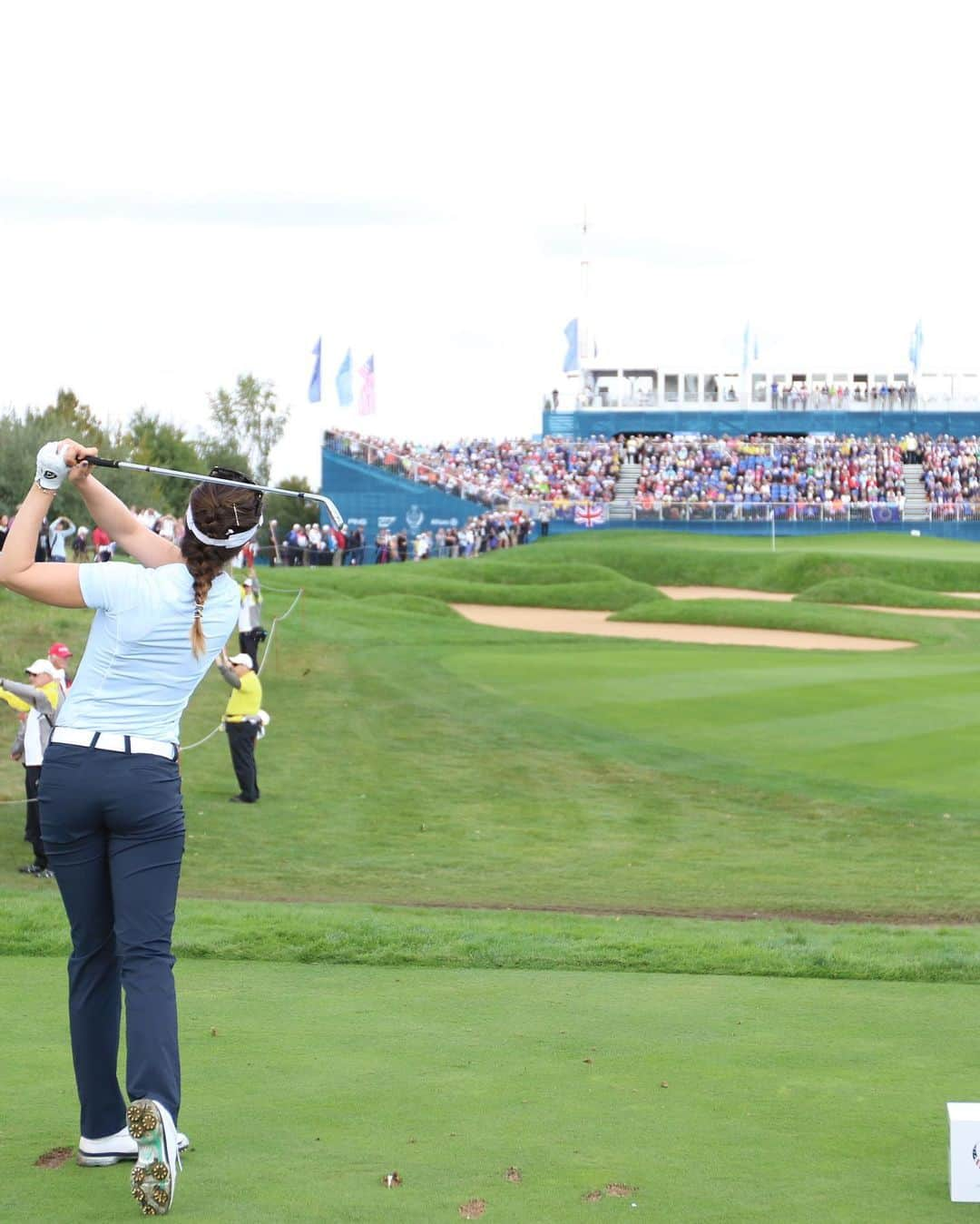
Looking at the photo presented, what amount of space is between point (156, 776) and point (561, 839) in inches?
494

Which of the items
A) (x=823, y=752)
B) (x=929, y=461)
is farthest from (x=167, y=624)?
(x=929, y=461)

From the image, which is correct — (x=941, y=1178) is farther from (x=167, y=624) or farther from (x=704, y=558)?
(x=704, y=558)

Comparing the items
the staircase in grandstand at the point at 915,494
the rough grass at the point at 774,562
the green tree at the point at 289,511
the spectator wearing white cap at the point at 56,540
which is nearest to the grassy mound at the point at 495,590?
the rough grass at the point at 774,562

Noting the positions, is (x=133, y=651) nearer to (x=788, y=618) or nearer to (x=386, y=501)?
(x=788, y=618)

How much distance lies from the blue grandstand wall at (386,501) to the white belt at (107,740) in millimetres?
60493

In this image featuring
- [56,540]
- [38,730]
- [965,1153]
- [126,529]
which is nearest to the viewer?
[965,1153]

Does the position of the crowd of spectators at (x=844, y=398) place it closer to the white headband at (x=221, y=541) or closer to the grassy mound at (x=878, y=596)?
the grassy mound at (x=878, y=596)

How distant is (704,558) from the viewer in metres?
52.5

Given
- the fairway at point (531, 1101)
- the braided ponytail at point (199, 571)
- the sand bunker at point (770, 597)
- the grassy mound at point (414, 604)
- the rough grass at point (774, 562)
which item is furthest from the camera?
the rough grass at point (774, 562)

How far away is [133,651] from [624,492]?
67.6m

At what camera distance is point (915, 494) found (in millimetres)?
71625

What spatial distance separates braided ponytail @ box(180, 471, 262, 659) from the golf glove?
0.42 metres

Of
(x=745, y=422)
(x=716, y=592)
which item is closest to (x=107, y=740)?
(x=716, y=592)

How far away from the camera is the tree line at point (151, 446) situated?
54844mm
